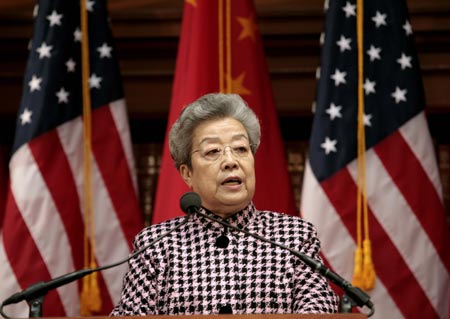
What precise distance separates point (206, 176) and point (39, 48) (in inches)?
69.4

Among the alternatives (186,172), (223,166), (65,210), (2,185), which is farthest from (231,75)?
(223,166)

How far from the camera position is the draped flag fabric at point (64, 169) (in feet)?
13.4

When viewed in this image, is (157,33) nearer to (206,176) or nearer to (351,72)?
(351,72)

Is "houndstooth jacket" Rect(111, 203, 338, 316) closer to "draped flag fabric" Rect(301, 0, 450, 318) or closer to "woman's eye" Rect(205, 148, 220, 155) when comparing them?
"woman's eye" Rect(205, 148, 220, 155)

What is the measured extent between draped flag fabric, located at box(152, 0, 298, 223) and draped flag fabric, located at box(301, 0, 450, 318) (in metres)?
0.16

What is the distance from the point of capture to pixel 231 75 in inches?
164

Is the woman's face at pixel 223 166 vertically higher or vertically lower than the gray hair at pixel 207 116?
lower

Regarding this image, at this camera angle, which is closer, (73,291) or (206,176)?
(206,176)

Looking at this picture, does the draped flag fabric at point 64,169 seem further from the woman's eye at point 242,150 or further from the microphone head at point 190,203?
the microphone head at point 190,203

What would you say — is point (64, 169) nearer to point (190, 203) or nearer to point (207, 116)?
point (207, 116)

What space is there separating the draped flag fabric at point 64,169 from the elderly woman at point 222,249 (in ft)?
4.87

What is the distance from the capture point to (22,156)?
4152mm

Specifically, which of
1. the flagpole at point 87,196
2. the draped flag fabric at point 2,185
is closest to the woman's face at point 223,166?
the flagpole at point 87,196

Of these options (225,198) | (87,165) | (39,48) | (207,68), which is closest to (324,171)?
(207,68)
